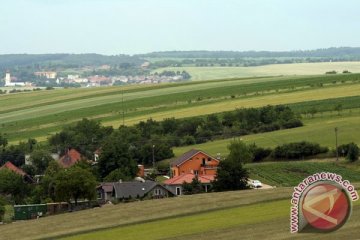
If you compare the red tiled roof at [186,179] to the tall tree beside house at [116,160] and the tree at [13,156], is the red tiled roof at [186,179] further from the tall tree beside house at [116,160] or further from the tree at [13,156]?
the tree at [13,156]

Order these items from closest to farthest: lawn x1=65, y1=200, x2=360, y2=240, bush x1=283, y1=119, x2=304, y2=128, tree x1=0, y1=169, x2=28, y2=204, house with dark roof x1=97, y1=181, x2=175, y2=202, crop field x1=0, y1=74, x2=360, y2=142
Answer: lawn x1=65, y1=200, x2=360, y2=240
house with dark roof x1=97, y1=181, x2=175, y2=202
tree x1=0, y1=169, x2=28, y2=204
bush x1=283, y1=119, x2=304, y2=128
crop field x1=0, y1=74, x2=360, y2=142

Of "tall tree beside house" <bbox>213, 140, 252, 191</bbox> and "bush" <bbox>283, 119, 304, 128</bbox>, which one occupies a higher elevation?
"tall tree beside house" <bbox>213, 140, 252, 191</bbox>

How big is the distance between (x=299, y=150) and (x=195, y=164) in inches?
315

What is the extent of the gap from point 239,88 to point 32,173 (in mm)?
61686

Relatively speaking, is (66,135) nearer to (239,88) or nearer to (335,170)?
(335,170)

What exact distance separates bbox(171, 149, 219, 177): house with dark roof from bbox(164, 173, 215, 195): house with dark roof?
4.41 metres

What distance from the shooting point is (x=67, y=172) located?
53906 mm

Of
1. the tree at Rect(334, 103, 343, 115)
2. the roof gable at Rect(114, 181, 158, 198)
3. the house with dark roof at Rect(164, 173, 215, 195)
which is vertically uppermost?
the tree at Rect(334, 103, 343, 115)

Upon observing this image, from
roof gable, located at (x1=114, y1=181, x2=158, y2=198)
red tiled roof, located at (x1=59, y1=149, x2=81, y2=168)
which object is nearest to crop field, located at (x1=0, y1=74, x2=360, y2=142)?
red tiled roof, located at (x1=59, y1=149, x2=81, y2=168)

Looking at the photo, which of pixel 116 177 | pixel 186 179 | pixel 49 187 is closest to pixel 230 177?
pixel 186 179

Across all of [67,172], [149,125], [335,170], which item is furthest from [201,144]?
[67,172]

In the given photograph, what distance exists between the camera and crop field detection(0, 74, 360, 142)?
105 m

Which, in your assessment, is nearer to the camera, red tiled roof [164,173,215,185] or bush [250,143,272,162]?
red tiled roof [164,173,215,185]

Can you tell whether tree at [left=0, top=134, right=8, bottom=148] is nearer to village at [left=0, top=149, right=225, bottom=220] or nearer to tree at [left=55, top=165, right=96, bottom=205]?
village at [left=0, top=149, right=225, bottom=220]
